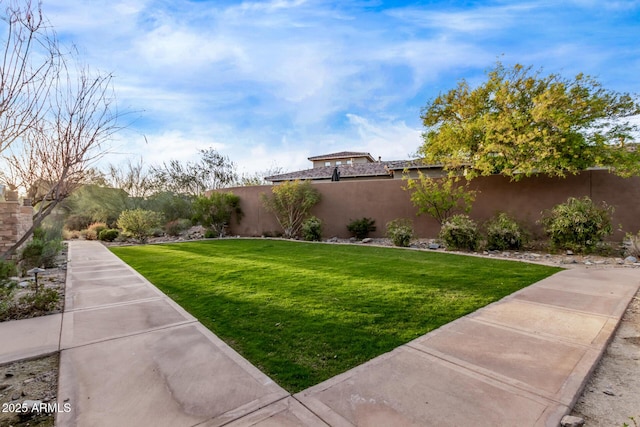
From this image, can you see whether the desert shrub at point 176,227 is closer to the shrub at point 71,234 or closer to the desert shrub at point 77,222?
the shrub at point 71,234

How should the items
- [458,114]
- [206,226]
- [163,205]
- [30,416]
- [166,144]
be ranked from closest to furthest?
[30,416] → [166,144] → [458,114] → [206,226] → [163,205]

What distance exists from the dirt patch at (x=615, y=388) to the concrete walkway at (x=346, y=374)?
3.5 inches

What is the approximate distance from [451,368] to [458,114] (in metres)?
9.77

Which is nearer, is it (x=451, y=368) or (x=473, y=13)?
(x=451, y=368)

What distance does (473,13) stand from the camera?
751 centimetres

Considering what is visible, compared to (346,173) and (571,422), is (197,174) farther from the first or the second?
(571,422)

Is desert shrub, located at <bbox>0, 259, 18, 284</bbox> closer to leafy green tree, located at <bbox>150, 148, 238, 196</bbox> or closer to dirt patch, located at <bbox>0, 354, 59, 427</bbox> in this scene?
dirt patch, located at <bbox>0, 354, 59, 427</bbox>

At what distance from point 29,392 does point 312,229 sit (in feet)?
31.7

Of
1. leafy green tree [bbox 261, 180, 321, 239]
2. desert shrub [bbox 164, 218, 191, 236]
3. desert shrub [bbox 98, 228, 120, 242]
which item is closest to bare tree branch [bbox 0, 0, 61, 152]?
leafy green tree [bbox 261, 180, 321, 239]

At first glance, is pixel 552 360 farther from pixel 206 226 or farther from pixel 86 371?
pixel 206 226

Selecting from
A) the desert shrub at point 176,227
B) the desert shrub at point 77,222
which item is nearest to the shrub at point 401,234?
the desert shrub at point 176,227

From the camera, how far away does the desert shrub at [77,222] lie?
54.0ft

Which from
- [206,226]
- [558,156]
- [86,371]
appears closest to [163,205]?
[206,226]

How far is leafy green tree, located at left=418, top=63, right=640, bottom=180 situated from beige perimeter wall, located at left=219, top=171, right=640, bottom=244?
0.63m
